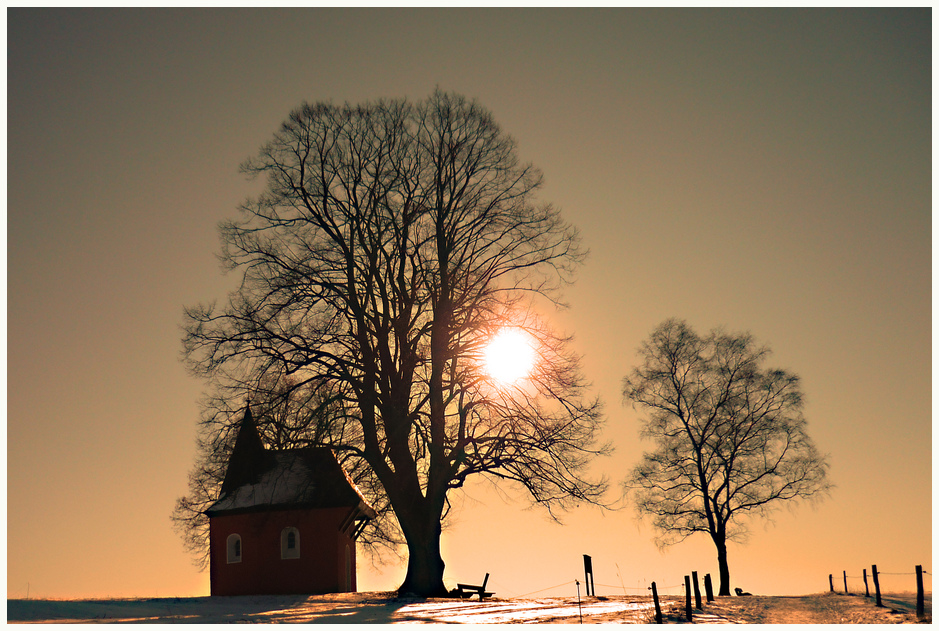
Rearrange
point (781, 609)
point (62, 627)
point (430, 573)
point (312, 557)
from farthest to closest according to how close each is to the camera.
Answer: point (312, 557)
point (430, 573)
point (781, 609)
point (62, 627)

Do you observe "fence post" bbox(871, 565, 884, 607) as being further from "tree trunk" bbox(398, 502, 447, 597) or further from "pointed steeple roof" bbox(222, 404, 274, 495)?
"pointed steeple roof" bbox(222, 404, 274, 495)

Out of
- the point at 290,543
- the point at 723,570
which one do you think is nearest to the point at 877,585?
the point at 723,570

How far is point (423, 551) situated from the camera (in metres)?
27.5

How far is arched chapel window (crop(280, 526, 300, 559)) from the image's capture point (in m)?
33.6

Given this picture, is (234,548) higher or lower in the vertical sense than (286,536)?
lower

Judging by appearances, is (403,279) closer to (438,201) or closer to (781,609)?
(438,201)

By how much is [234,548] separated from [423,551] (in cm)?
1013

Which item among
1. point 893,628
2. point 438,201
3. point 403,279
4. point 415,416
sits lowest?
point 893,628

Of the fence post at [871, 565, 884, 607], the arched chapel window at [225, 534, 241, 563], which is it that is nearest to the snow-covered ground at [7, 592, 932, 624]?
the fence post at [871, 565, 884, 607]

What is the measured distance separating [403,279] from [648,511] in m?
14.3

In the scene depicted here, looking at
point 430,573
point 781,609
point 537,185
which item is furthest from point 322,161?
point 781,609

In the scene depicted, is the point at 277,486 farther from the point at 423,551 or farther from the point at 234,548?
the point at 423,551

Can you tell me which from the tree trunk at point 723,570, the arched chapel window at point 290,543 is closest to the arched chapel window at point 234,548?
the arched chapel window at point 290,543

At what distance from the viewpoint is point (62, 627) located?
53.2ft
